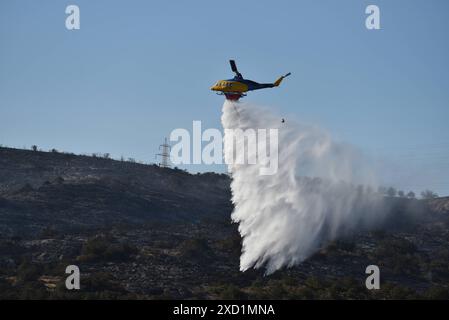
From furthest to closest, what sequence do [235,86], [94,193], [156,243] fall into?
[94,193], [156,243], [235,86]

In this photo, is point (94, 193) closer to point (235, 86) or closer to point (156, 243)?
point (156, 243)

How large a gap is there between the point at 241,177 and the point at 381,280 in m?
17.7

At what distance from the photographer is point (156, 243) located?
84.6 m

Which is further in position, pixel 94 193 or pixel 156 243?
pixel 94 193

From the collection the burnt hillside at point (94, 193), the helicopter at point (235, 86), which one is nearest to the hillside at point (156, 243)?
the burnt hillside at point (94, 193)

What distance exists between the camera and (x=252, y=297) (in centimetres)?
6638

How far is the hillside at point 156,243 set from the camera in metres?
69.4

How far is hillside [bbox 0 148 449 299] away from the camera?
2731 inches

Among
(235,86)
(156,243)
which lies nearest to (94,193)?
(156,243)

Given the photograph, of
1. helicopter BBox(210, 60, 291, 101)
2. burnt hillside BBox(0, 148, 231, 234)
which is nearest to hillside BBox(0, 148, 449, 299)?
burnt hillside BBox(0, 148, 231, 234)

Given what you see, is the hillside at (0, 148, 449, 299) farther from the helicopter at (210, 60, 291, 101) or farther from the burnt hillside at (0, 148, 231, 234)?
the helicopter at (210, 60, 291, 101)

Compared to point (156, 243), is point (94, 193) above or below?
above

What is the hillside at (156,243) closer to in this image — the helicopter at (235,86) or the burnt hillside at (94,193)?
the burnt hillside at (94,193)
